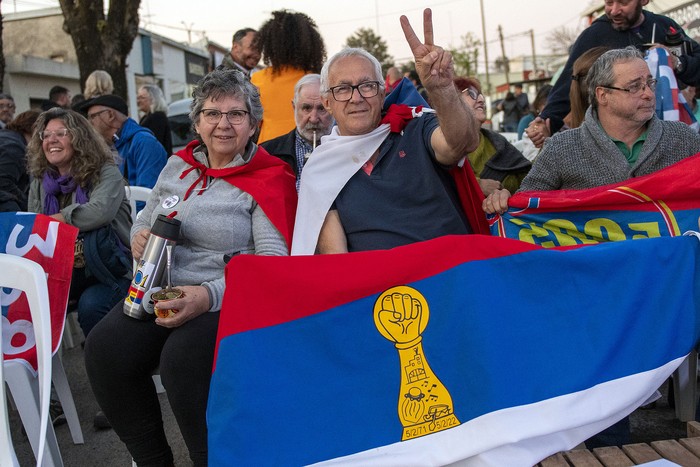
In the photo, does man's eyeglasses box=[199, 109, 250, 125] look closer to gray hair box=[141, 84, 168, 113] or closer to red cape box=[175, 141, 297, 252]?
red cape box=[175, 141, 297, 252]

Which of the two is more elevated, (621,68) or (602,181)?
(621,68)

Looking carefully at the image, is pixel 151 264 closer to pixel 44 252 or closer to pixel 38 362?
pixel 38 362

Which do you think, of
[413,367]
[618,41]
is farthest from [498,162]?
[413,367]

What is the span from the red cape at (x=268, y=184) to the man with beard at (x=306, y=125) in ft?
1.72

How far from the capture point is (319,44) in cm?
457

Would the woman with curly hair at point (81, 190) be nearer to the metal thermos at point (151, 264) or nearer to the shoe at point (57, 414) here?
the shoe at point (57, 414)

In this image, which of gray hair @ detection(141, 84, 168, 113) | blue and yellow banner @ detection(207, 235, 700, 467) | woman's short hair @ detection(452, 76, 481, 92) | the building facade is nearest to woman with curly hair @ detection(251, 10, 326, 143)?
woman's short hair @ detection(452, 76, 481, 92)

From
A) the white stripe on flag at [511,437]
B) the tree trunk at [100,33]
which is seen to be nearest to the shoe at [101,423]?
the white stripe on flag at [511,437]

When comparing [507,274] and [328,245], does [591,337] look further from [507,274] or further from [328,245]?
[328,245]

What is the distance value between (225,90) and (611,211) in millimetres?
1765

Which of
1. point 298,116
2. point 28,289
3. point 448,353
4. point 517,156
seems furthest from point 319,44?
point 448,353

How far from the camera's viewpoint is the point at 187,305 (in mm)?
2773

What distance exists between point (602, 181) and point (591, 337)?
1119 millimetres

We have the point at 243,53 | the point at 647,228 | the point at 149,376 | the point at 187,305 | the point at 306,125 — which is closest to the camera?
the point at 187,305
